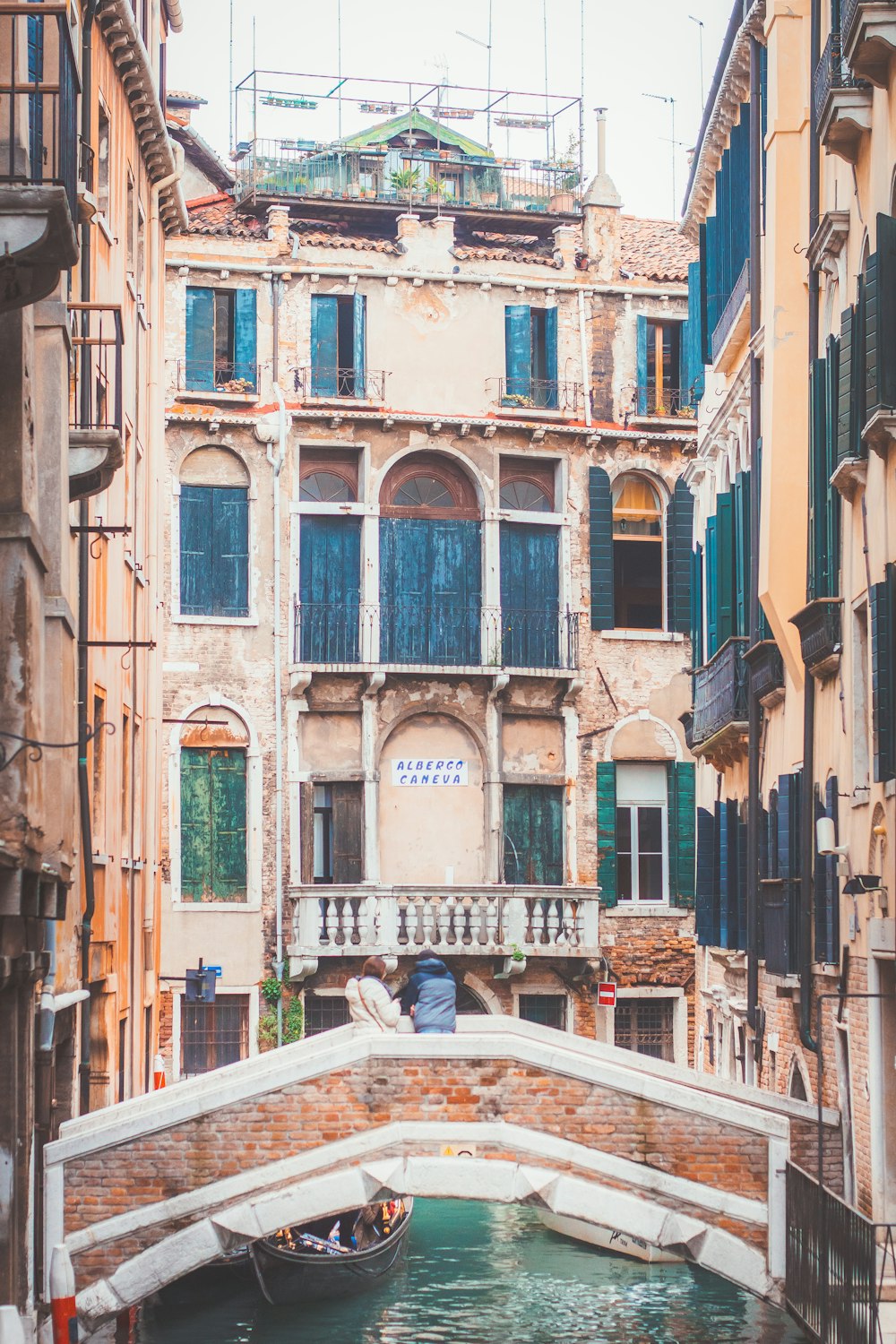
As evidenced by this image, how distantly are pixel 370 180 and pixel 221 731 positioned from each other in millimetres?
8752

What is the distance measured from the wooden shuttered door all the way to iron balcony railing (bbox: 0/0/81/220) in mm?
16843

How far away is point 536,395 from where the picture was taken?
3064cm

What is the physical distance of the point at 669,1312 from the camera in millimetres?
18688

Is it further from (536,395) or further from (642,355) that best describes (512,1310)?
(642,355)

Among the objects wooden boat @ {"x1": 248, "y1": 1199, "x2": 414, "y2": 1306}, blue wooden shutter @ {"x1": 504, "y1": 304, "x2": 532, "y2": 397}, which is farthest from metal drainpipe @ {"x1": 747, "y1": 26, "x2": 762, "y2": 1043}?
blue wooden shutter @ {"x1": 504, "y1": 304, "x2": 532, "y2": 397}

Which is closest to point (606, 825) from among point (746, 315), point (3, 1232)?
point (746, 315)

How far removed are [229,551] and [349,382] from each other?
2969 mm

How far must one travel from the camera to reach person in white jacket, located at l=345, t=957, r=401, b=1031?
16.9 m

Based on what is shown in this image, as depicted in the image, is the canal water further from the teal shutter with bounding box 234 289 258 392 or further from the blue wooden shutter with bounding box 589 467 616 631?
the teal shutter with bounding box 234 289 258 392

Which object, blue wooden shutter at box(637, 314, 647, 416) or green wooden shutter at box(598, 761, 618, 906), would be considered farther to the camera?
blue wooden shutter at box(637, 314, 647, 416)

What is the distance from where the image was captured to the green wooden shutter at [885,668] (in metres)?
13.1

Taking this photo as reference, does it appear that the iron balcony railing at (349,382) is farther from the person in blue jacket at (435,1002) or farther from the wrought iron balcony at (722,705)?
the person in blue jacket at (435,1002)

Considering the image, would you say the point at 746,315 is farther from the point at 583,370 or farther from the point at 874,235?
the point at 583,370

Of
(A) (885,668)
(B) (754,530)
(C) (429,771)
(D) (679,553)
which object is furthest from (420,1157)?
(D) (679,553)
